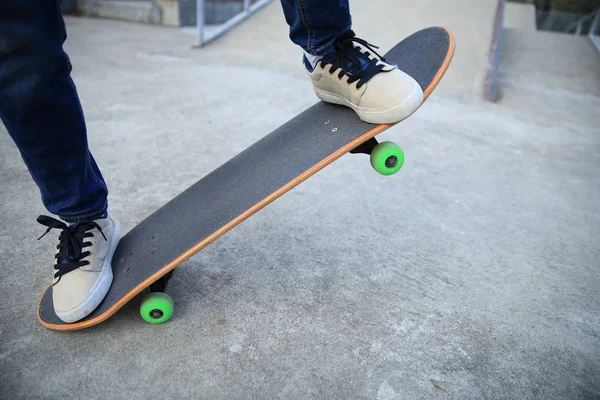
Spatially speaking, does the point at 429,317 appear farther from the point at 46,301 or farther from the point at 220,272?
the point at 46,301

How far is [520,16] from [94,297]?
40.7 ft

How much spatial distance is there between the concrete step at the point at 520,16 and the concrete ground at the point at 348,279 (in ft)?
28.9

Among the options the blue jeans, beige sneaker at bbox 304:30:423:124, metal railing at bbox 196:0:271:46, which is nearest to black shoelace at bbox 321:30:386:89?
beige sneaker at bbox 304:30:423:124

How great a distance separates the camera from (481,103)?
3.60 metres

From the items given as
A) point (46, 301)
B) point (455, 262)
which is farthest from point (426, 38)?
point (46, 301)

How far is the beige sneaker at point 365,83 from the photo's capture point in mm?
1188

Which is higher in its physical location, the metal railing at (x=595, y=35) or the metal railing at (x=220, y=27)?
the metal railing at (x=220, y=27)

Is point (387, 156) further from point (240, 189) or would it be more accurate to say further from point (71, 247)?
point (71, 247)

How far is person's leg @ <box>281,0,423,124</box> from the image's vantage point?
3.91 feet

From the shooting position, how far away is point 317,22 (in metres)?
1.23

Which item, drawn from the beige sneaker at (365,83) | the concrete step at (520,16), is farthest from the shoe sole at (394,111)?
the concrete step at (520,16)

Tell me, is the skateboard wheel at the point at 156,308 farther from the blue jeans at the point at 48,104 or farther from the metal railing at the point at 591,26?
the metal railing at the point at 591,26

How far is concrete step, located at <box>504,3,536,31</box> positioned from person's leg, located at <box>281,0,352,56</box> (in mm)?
10497

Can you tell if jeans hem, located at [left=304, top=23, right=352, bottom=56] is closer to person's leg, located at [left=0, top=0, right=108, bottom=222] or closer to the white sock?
the white sock
